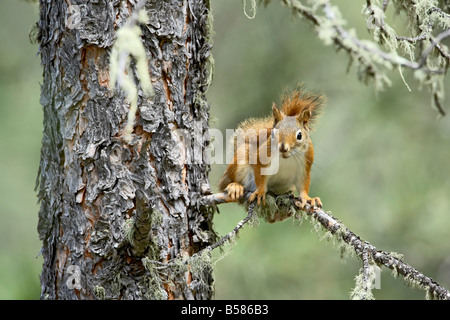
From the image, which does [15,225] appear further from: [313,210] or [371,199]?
[371,199]

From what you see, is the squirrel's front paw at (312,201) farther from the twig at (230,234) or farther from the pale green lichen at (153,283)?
the pale green lichen at (153,283)

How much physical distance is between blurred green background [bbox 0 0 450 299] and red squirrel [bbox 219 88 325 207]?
43 centimetres

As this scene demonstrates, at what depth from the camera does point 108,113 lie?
1.45m

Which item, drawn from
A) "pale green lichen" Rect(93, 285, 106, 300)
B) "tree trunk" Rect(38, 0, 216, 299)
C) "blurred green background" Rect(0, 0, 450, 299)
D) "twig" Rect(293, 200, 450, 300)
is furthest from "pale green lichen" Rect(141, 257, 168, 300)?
"blurred green background" Rect(0, 0, 450, 299)

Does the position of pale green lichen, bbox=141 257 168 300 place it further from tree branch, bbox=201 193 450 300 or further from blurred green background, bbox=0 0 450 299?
blurred green background, bbox=0 0 450 299

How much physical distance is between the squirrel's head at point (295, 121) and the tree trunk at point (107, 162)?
1.59 feet

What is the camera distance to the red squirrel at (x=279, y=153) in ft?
6.28

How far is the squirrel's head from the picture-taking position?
6.23 feet

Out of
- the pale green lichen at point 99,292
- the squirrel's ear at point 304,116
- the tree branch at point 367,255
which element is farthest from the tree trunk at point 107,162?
the squirrel's ear at point 304,116

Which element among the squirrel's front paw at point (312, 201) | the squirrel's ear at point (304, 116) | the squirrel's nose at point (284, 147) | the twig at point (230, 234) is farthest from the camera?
the squirrel's ear at point (304, 116)

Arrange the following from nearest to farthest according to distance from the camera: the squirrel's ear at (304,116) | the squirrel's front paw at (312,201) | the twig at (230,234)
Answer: the twig at (230,234)
the squirrel's front paw at (312,201)
the squirrel's ear at (304,116)

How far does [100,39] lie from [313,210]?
81 cm

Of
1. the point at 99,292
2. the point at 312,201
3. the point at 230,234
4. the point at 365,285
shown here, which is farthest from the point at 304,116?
the point at 99,292

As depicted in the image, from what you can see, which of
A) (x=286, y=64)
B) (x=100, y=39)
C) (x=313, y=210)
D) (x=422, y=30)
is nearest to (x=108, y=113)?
(x=100, y=39)
